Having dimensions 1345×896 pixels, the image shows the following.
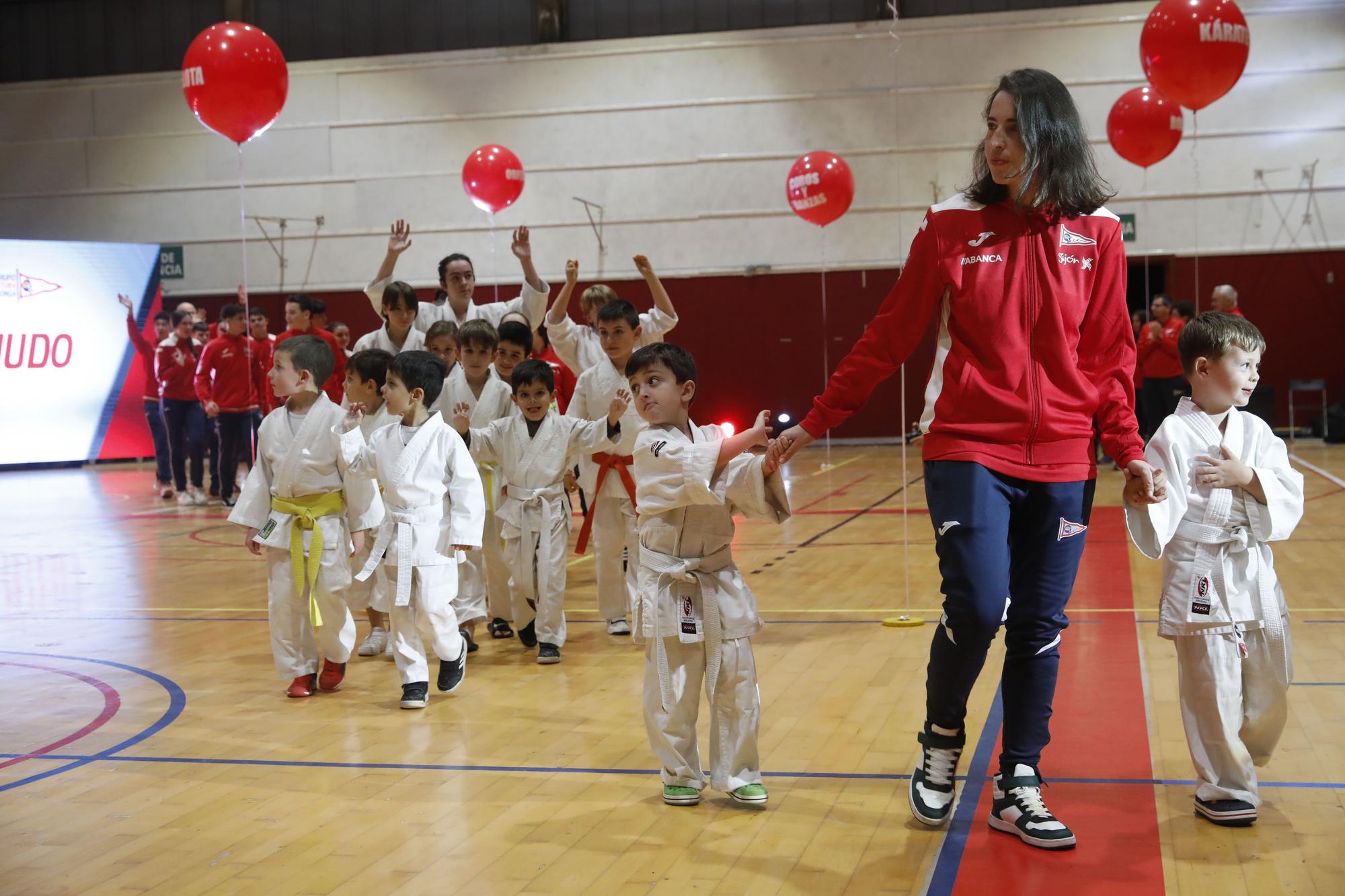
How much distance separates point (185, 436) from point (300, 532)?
323 inches

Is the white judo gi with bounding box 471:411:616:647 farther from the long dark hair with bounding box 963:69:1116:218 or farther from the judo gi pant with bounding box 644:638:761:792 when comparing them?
the long dark hair with bounding box 963:69:1116:218

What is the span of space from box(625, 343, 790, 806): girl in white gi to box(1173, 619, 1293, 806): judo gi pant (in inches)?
39.8

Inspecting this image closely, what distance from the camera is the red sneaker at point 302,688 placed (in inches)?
177

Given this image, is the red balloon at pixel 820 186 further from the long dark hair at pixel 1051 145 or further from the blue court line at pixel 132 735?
the long dark hair at pixel 1051 145

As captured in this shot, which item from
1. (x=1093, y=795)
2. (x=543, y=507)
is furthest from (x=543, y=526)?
(x=1093, y=795)

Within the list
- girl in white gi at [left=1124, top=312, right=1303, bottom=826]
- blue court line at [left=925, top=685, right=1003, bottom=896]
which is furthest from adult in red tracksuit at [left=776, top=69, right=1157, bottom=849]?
girl in white gi at [left=1124, top=312, right=1303, bottom=826]

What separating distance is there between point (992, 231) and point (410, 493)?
236 cm

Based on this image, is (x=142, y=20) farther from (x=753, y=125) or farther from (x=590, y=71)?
(x=753, y=125)

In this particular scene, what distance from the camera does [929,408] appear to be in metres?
2.82

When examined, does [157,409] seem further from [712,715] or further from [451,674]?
[712,715]

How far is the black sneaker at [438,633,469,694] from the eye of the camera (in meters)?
4.48

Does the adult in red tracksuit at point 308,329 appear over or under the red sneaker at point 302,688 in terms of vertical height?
over

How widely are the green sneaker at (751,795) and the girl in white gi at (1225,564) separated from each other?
1.02 meters

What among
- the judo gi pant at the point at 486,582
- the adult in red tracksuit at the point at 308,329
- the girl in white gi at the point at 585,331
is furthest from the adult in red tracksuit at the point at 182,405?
the judo gi pant at the point at 486,582
